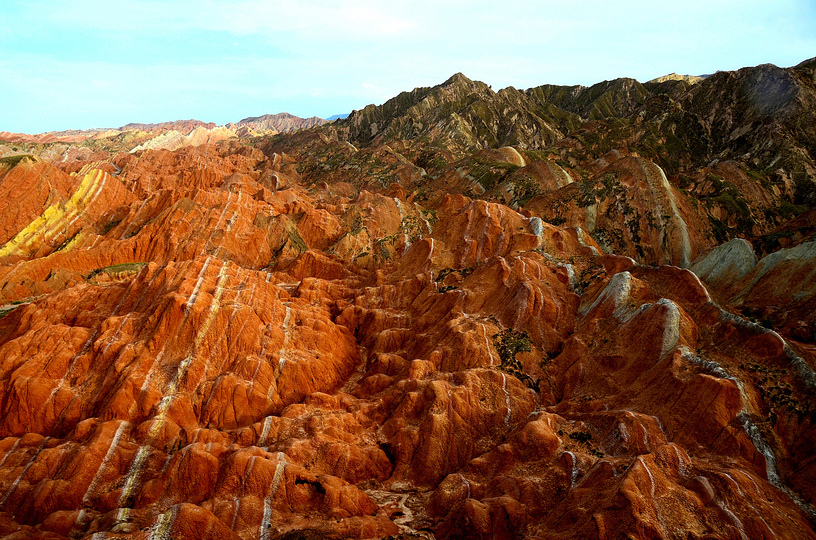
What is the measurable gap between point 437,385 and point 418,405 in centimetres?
173

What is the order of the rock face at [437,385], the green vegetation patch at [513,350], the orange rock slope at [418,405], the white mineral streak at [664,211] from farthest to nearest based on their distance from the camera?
the white mineral streak at [664,211]
the green vegetation patch at [513,350]
the rock face at [437,385]
the orange rock slope at [418,405]

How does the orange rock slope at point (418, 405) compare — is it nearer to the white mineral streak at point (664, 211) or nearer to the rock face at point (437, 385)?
the rock face at point (437, 385)

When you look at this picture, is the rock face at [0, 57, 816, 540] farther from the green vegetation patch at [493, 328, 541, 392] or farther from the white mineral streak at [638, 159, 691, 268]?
the white mineral streak at [638, 159, 691, 268]

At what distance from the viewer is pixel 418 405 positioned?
31031 mm

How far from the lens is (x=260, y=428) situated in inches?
1181

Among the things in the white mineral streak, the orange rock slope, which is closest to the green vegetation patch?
the orange rock slope

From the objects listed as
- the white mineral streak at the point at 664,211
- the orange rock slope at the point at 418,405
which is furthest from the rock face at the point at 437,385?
the white mineral streak at the point at 664,211

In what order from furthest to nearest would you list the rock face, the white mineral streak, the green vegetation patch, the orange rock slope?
the white mineral streak
the green vegetation patch
the rock face
the orange rock slope

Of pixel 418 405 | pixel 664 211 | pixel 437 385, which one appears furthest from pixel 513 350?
pixel 664 211

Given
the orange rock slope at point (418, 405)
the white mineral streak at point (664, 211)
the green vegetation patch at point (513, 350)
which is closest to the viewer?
the orange rock slope at point (418, 405)

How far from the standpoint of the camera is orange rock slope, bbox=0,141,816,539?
72.5 feet

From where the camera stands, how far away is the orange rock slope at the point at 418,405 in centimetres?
2211

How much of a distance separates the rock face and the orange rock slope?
14 centimetres

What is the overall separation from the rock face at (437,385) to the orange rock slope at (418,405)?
144mm
